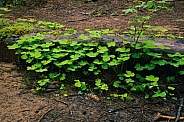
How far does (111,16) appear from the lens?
6965 millimetres

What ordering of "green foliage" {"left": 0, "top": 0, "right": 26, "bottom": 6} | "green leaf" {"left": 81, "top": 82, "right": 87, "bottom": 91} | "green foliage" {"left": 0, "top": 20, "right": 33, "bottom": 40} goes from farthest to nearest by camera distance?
1. "green foliage" {"left": 0, "top": 0, "right": 26, "bottom": 6}
2. "green foliage" {"left": 0, "top": 20, "right": 33, "bottom": 40}
3. "green leaf" {"left": 81, "top": 82, "right": 87, "bottom": 91}

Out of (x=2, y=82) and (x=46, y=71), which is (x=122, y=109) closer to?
(x=46, y=71)

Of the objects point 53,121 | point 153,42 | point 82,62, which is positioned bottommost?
point 53,121

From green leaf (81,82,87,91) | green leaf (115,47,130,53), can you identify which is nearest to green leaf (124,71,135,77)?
green leaf (115,47,130,53)

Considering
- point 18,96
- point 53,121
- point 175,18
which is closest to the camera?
point 53,121

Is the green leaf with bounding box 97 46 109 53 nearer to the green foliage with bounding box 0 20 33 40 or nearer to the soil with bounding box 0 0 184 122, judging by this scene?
the soil with bounding box 0 0 184 122

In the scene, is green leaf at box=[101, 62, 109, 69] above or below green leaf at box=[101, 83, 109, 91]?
above

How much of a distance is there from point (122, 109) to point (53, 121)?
0.74m

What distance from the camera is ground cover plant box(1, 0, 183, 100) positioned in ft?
11.2

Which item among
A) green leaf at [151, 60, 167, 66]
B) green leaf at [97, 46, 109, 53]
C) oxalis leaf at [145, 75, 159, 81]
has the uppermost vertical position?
green leaf at [97, 46, 109, 53]

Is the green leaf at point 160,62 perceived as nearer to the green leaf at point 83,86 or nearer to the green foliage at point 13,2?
the green leaf at point 83,86

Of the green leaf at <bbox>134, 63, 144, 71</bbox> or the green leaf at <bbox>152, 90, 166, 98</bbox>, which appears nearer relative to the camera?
the green leaf at <bbox>152, 90, 166, 98</bbox>

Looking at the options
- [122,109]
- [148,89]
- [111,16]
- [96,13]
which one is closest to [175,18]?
[111,16]

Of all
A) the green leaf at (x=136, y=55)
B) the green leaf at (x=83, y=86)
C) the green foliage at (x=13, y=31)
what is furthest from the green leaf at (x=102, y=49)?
the green foliage at (x=13, y=31)
